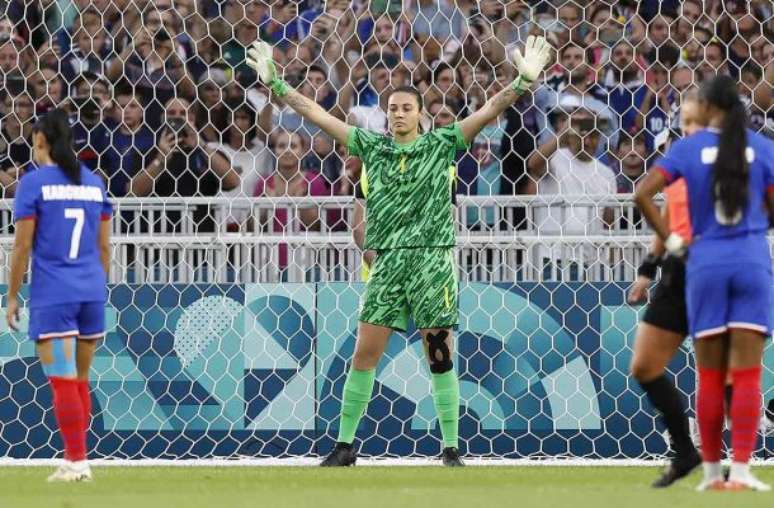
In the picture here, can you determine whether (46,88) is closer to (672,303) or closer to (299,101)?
(299,101)

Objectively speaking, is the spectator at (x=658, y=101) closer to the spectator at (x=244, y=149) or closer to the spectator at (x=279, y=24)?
the spectator at (x=244, y=149)

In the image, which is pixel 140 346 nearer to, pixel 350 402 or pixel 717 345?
pixel 350 402

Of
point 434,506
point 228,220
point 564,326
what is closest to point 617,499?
point 434,506

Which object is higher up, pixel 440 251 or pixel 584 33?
pixel 584 33

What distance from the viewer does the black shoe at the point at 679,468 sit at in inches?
274

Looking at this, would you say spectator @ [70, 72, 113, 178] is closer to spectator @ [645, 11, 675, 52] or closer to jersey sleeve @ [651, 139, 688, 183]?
spectator @ [645, 11, 675, 52]

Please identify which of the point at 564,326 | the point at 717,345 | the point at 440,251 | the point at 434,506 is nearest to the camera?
the point at 434,506

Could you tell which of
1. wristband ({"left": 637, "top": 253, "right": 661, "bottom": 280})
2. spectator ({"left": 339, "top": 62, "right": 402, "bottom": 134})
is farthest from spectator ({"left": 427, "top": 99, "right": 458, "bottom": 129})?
wristband ({"left": 637, "top": 253, "right": 661, "bottom": 280})

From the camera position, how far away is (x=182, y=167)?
1127cm

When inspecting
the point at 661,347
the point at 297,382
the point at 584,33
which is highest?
the point at 584,33

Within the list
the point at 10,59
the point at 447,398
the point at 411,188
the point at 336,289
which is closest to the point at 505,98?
the point at 411,188

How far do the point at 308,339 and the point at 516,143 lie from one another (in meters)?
2.10

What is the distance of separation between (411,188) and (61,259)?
2.08m

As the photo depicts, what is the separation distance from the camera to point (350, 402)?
916cm
